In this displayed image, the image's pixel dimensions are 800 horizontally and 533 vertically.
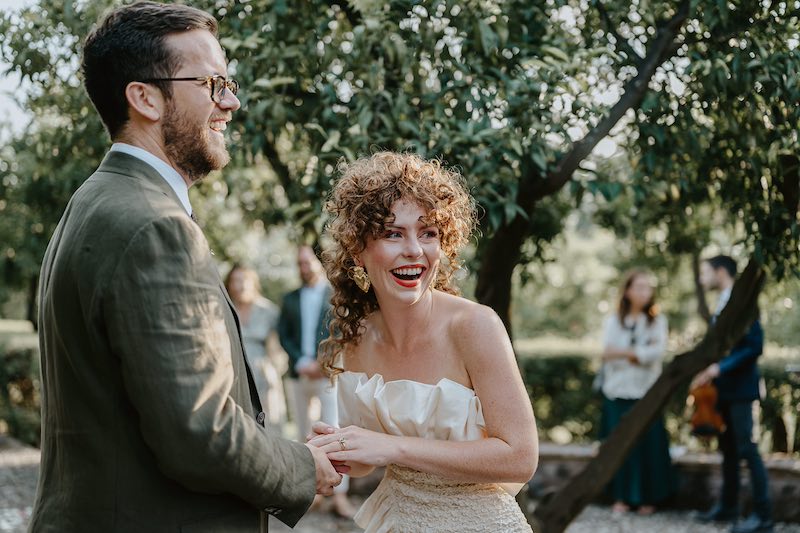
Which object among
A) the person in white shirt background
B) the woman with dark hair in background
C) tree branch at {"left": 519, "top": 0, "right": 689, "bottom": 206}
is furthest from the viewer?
the woman with dark hair in background

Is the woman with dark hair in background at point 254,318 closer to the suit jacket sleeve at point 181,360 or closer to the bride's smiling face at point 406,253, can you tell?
the bride's smiling face at point 406,253

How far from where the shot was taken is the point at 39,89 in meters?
5.48

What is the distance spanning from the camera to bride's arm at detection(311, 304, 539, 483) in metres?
2.63

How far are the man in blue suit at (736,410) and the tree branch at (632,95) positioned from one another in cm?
303

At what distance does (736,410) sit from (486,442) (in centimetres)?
506

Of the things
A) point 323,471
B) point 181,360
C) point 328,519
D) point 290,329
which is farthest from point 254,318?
point 181,360

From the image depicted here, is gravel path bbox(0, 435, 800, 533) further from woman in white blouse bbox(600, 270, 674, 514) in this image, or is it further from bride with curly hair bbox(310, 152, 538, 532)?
bride with curly hair bbox(310, 152, 538, 532)

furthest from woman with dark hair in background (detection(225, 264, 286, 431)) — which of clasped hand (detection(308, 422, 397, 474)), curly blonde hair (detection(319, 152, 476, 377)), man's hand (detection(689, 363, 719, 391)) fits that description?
clasped hand (detection(308, 422, 397, 474))

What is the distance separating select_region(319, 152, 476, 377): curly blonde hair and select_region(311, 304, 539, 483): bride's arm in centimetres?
41

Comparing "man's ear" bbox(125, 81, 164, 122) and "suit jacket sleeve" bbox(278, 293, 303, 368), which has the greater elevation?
"man's ear" bbox(125, 81, 164, 122)

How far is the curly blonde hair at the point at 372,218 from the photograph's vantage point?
281 centimetres

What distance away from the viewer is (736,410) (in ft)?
23.2

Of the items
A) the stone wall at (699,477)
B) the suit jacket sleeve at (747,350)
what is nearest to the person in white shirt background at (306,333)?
the stone wall at (699,477)

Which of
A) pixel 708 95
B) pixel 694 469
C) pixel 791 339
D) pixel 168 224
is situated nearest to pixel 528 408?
pixel 168 224
